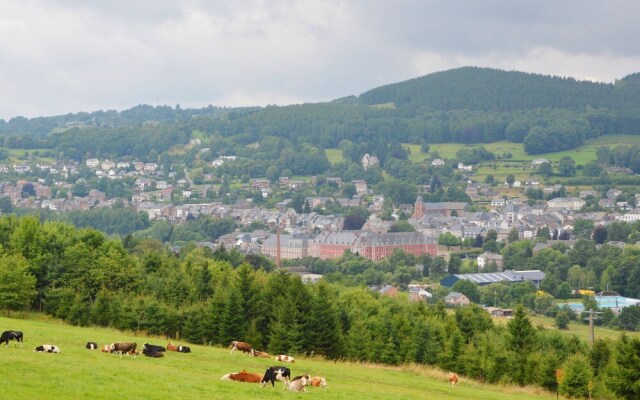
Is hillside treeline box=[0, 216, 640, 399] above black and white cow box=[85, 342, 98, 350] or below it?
below

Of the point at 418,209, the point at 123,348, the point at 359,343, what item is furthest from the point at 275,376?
the point at 418,209

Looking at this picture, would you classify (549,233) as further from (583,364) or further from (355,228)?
(583,364)

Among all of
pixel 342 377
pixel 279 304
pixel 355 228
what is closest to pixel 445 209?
pixel 355 228

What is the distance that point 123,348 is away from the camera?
2945cm

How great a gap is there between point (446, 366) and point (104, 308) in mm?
13722

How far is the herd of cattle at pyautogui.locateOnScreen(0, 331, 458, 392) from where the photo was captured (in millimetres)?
25562

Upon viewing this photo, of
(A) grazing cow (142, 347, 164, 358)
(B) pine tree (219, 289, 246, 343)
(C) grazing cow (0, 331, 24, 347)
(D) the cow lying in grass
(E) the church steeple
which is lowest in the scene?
(E) the church steeple

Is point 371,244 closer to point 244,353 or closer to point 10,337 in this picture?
point 244,353

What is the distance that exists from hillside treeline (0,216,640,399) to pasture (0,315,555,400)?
6.72 feet

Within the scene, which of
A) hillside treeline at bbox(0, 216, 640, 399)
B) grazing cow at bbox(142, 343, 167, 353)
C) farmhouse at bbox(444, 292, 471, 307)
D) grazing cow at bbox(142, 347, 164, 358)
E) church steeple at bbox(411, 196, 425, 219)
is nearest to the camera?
grazing cow at bbox(142, 347, 164, 358)

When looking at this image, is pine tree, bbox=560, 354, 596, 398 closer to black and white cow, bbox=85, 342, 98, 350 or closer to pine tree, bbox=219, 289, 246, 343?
pine tree, bbox=219, 289, 246, 343

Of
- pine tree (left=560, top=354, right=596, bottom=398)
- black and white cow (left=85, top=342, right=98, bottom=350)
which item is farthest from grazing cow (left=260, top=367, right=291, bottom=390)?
pine tree (left=560, top=354, right=596, bottom=398)

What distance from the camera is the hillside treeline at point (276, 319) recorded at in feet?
120

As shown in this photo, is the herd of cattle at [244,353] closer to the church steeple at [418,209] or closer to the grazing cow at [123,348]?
the grazing cow at [123,348]
